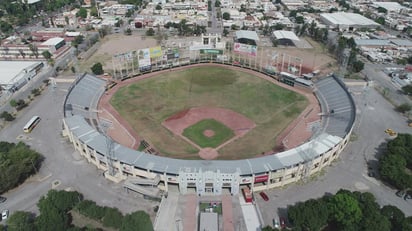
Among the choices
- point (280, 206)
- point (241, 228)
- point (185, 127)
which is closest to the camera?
point (241, 228)

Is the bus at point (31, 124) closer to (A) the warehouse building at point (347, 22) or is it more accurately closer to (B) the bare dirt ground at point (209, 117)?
(B) the bare dirt ground at point (209, 117)

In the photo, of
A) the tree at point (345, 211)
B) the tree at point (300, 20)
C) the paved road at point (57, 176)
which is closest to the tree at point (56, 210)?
the paved road at point (57, 176)

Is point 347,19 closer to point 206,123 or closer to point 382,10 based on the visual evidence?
point 382,10

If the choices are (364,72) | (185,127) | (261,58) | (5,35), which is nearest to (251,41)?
(261,58)

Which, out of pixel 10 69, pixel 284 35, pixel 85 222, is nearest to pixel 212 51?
pixel 284 35

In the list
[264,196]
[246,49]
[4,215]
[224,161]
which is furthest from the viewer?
[246,49]

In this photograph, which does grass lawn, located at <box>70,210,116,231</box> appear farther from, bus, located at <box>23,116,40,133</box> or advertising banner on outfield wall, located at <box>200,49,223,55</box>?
advertising banner on outfield wall, located at <box>200,49,223,55</box>

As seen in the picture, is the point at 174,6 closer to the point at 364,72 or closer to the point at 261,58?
the point at 261,58

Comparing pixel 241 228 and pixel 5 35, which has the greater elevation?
pixel 5 35
